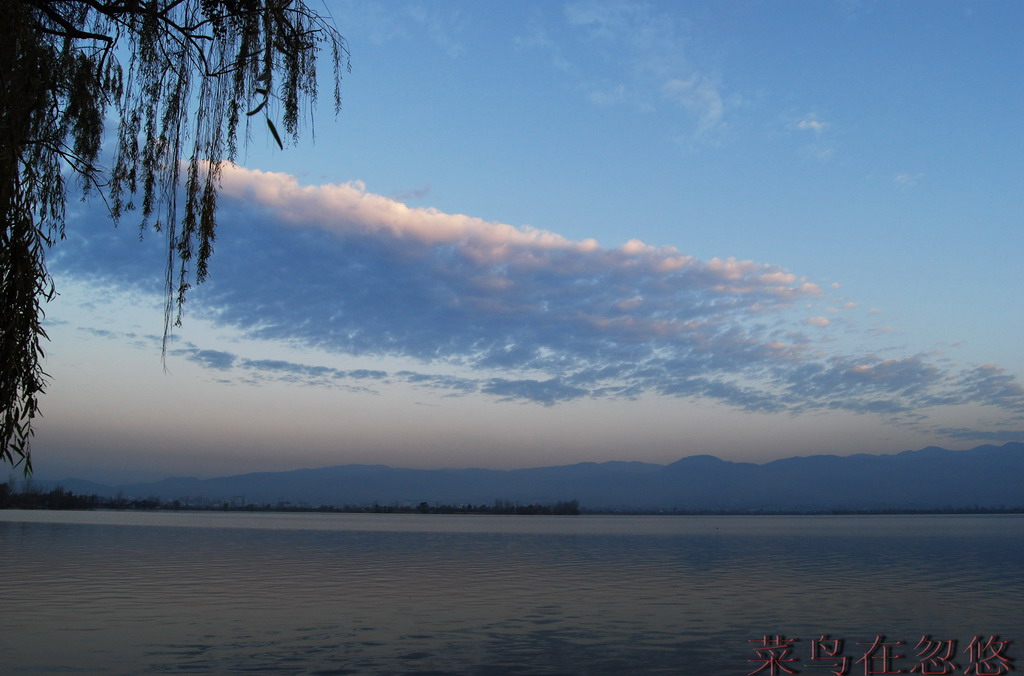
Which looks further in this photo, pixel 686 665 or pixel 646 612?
pixel 646 612

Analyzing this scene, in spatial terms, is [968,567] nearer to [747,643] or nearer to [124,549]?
[747,643]

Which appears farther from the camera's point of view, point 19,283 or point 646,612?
point 646,612

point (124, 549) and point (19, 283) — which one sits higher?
point (19, 283)

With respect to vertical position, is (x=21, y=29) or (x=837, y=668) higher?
(x=21, y=29)

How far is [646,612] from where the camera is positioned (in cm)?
1823

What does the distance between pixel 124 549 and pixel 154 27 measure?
3841 cm

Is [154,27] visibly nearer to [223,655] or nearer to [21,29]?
[21,29]

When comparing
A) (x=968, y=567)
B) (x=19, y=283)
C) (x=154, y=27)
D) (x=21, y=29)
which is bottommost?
(x=968, y=567)

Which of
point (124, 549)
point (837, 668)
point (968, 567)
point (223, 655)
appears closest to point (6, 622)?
point (223, 655)

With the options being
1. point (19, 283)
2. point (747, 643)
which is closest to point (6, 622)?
point (19, 283)

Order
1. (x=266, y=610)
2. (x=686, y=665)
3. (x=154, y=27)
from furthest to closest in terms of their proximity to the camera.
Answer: (x=266, y=610) < (x=686, y=665) < (x=154, y=27)

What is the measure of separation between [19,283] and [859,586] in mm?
25049

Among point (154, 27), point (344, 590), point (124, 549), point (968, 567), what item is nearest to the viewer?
point (154, 27)

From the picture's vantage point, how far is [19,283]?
622 centimetres
